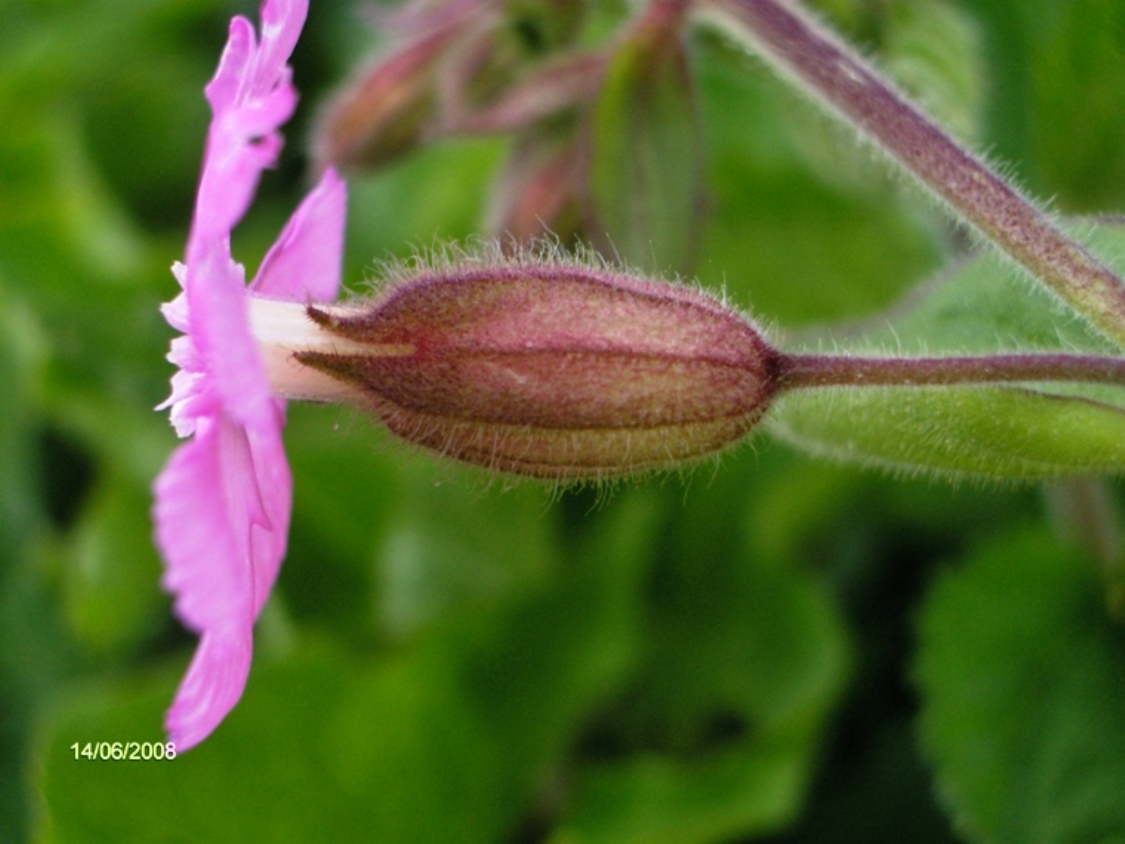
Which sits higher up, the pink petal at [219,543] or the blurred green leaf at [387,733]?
the pink petal at [219,543]

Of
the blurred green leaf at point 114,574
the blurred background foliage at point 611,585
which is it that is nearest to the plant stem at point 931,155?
the blurred background foliage at point 611,585

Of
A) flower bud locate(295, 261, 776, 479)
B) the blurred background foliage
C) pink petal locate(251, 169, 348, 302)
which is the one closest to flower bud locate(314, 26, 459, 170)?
the blurred background foliage

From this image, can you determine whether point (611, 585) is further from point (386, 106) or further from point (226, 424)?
point (226, 424)

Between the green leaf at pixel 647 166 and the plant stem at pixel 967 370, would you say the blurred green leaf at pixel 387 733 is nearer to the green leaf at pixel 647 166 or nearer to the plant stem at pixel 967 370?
the green leaf at pixel 647 166

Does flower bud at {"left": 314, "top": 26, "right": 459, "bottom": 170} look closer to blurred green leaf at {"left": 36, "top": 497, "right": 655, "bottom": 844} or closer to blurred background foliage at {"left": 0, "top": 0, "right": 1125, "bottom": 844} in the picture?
blurred background foliage at {"left": 0, "top": 0, "right": 1125, "bottom": 844}

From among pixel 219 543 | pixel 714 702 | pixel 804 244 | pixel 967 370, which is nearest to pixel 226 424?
pixel 219 543
